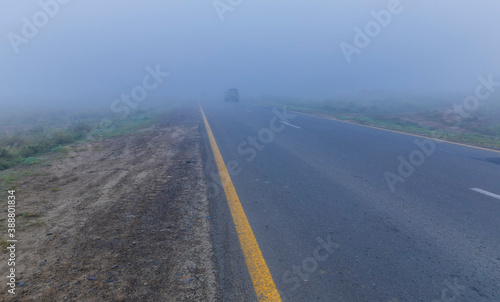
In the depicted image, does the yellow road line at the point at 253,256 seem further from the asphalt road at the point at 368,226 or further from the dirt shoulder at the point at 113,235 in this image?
the dirt shoulder at the point at 113,235

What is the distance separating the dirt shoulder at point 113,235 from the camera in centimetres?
260

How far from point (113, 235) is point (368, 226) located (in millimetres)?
3259

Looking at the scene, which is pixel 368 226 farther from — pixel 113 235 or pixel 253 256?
pixel 113 235

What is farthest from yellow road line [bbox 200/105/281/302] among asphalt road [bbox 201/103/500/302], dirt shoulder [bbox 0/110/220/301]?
dirt shoulder [bbox 0/110/220/301]

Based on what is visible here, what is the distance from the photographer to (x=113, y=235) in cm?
353

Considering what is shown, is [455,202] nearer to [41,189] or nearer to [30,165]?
[41,189]

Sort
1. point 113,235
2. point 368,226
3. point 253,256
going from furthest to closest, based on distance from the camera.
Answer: point 368,226 → point 113,235 → point 253,256

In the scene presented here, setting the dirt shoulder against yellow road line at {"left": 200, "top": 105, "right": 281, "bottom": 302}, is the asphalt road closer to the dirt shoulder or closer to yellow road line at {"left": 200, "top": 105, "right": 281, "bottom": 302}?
yellow road line at {"left": 200, "top": 105, "right": 281, "bottom": 302}

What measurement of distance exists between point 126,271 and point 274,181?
3445 millimetres

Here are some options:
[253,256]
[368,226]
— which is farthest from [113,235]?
[368,226]

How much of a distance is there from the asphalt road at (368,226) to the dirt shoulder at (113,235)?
13.6 inches

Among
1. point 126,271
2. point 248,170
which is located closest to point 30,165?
point 248,170

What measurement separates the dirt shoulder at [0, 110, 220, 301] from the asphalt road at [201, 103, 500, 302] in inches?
13.6

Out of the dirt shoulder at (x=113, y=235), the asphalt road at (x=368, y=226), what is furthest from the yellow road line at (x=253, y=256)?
the dirt shoulder at (x=113, y=235)
